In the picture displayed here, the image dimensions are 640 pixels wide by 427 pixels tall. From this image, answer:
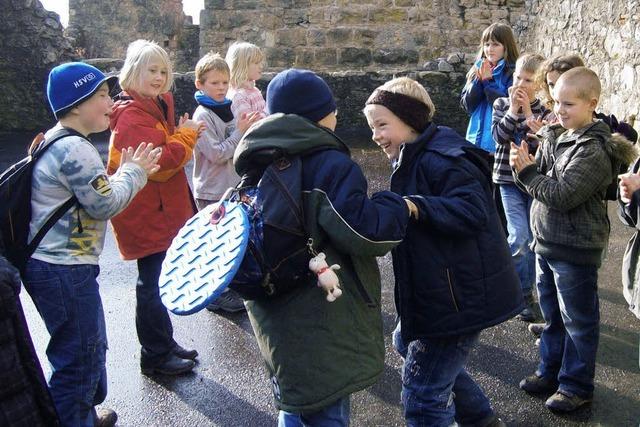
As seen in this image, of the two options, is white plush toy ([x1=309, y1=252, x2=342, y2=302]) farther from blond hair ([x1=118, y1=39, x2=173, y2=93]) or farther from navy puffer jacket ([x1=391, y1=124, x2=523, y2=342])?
blond hair ([x1=118, y1=39, x2=173, y2=93])

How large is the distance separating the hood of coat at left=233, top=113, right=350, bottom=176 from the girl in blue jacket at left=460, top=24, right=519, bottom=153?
2.67 meters

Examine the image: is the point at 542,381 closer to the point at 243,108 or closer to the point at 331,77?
the point at 243,108

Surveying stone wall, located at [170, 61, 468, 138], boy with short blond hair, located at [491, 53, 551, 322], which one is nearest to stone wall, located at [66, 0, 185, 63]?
stone wall, located at [170, 61, 468, 138]

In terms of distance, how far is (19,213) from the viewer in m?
2.76

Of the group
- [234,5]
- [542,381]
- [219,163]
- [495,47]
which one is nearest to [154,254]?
[219,163]

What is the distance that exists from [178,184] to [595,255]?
228cm

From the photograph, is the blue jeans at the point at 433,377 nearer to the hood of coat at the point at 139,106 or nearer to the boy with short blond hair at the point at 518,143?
the boy with short blond hair at the point at 518,143

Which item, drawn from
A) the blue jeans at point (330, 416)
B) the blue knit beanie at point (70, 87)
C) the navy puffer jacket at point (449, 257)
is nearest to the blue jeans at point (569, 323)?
the navy puffer jacket at point (449, 257)

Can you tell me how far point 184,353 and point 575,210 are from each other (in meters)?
2.35

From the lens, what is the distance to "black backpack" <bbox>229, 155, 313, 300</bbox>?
88.7 inches

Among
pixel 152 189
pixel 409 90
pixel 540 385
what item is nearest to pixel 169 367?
pixel 152 189

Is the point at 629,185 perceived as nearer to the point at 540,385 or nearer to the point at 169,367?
the point at 540,385

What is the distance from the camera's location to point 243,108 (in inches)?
184

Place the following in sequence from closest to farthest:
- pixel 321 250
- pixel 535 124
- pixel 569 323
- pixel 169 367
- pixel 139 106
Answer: pixel 321 250
pixel 569 323
pixel 139 106
pixel 169 367
pixel 535 124
